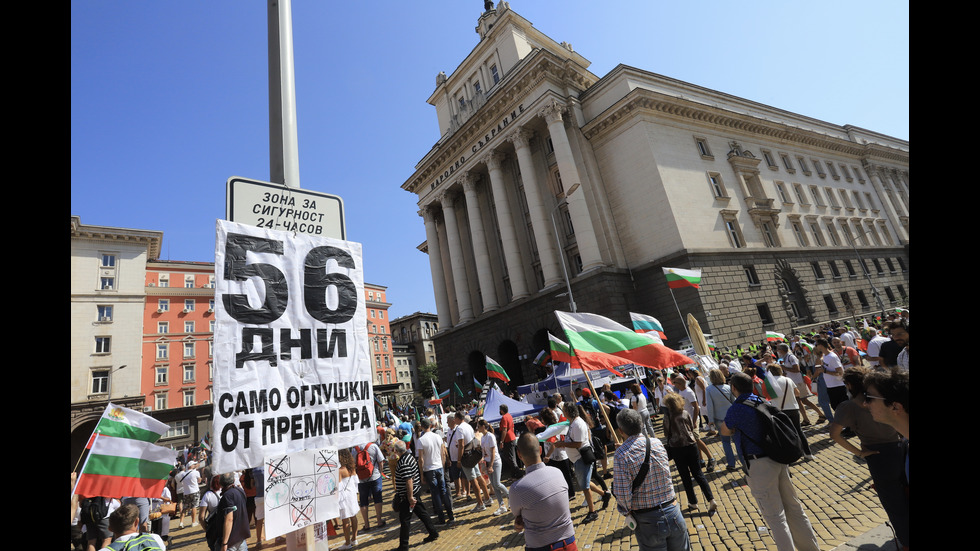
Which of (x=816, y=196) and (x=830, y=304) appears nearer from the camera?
(x=830, y=304)

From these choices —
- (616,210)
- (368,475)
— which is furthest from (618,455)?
(616,210)

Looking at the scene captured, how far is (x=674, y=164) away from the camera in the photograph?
30750 millimetres

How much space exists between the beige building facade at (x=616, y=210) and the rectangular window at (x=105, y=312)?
1300 inches

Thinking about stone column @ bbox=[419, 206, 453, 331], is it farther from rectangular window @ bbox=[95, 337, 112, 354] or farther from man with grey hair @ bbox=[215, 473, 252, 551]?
man with grey hair @ bbox=[215, 473, 252, 551]

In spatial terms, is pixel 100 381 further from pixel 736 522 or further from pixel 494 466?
pixel 736 522

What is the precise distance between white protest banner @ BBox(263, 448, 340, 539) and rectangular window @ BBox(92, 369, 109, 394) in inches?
2052

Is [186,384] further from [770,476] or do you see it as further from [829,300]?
[829,300]

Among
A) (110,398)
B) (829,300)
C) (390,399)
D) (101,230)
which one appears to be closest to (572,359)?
(829,300)

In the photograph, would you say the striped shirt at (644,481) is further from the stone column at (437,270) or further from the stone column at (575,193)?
the stone column at (437,270)

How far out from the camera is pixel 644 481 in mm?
4234

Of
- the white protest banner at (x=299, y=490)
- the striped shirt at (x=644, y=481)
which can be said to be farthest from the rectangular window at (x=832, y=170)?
the white protest banner at (x=299, y=490)

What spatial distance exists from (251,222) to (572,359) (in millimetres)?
6770

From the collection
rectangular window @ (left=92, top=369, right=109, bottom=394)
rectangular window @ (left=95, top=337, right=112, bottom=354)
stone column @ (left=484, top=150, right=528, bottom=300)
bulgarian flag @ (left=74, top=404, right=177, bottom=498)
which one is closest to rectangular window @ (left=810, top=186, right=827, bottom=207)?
stone column @ (left=484, top=150, right=528, bottom=300)

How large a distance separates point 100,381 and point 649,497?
53795 mm
